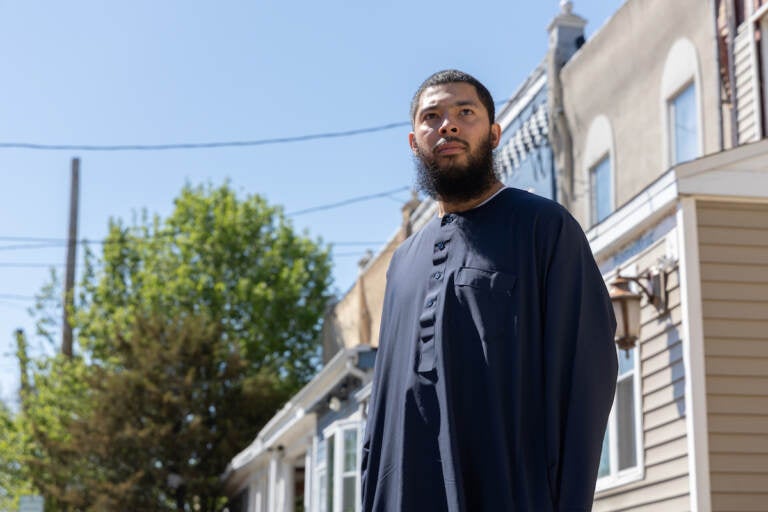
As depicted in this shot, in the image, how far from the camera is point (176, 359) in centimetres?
2644

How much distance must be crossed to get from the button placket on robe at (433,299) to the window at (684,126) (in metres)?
9.59

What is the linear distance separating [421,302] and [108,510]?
23.2 metres

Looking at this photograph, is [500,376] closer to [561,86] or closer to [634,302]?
[634,302]

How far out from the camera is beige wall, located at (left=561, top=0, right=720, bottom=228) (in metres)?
11.9

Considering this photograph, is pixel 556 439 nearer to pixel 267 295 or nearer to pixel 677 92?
pixel 677 92

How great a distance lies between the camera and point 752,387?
27.4 ft

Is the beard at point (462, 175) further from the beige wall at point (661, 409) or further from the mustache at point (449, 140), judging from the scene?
the beige wall at point (661, 409)

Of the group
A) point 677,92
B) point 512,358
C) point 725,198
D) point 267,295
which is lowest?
point 512,358

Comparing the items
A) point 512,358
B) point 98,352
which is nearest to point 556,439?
point 512,358

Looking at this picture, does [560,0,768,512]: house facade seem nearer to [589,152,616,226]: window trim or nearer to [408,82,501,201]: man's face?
[589,152,616,226]: window trim

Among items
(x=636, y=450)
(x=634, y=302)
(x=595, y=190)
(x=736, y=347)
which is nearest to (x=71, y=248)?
(x=595, y=190)

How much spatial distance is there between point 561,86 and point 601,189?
5.08 feet

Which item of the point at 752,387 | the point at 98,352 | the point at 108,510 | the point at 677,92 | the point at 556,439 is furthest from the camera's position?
the point at 98,352

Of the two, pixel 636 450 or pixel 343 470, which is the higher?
pixel 343 470
